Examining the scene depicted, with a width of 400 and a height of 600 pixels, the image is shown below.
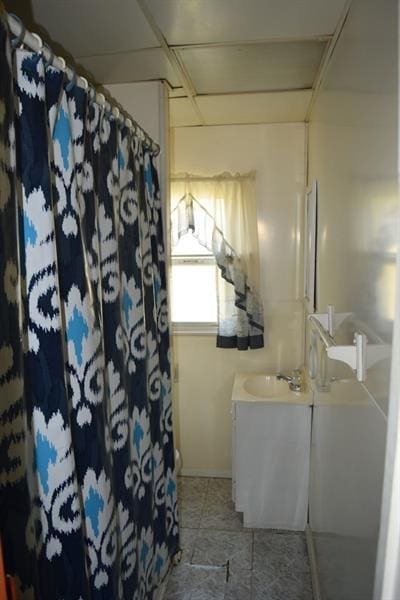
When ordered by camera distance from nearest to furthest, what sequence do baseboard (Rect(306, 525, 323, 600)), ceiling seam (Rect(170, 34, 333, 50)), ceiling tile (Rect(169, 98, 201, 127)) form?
ceiling seam (Rect(170, 34, 333, 50)) → baseboard (Rect(306, 525, 323, 600)) → ceiling tile (Rect(169, 98, 201, 127))

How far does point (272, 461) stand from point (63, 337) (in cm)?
170

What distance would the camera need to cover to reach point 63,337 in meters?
0.93

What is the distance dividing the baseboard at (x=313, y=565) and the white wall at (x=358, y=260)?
14 centimetres

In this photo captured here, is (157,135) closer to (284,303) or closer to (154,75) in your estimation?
(154,75)

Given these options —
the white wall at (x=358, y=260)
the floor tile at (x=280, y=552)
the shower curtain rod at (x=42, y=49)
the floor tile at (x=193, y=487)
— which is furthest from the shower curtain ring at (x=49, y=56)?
the floor tile at (x=193, y=487)

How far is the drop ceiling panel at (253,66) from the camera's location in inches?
62.8

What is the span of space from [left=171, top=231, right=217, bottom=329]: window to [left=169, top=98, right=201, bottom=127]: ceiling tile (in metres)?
0.71

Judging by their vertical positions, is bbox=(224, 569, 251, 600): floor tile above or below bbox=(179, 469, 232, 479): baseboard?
below

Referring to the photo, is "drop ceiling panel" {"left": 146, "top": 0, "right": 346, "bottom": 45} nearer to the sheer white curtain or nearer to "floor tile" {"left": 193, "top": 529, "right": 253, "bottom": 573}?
the sheer white curtain

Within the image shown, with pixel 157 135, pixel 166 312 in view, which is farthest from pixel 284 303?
pixel 157 135

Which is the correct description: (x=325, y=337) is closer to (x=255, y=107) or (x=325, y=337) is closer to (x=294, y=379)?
(x=294, y=379)

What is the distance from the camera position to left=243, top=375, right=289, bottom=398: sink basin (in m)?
2.55

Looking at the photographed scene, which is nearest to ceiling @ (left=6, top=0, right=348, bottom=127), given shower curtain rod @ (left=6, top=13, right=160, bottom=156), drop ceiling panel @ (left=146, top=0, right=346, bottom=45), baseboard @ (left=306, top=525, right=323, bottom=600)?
drop ceiling panel @ (left=146, top=0, right=346, bottom=45)

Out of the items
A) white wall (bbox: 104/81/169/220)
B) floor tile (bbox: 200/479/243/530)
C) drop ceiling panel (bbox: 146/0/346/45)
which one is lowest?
floor tile (bbox: 200/479/243/530)
